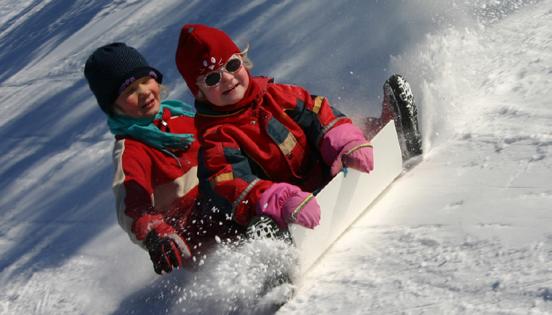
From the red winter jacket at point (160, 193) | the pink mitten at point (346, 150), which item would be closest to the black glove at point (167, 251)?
the red winter jacket at point (160, 193)

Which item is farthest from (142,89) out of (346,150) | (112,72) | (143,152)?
(346,150)

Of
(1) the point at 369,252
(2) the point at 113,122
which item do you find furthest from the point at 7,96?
(1) the point at 369,252

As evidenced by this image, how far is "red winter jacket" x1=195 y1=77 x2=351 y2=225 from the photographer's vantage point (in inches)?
117

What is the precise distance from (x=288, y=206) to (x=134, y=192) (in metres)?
0.85

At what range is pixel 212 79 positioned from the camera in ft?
10.0

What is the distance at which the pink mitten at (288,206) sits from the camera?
2732 mm

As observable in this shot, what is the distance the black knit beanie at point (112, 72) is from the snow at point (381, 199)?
0.92 meters

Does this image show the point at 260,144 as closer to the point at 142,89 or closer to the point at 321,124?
the point at 321,124

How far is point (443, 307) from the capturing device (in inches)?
88.8

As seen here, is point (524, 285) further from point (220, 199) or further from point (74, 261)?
point (74, 261)

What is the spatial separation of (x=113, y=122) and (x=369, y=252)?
140cm

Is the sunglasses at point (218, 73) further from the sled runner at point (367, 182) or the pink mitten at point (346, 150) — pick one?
the sled runner at point (367, 182)

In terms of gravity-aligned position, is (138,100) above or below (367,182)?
above

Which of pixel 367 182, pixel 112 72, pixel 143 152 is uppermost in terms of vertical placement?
pixel 112 72
